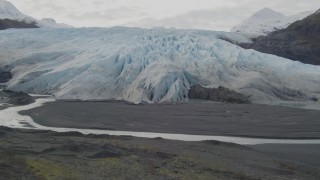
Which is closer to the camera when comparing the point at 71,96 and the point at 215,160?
the point at 215,160

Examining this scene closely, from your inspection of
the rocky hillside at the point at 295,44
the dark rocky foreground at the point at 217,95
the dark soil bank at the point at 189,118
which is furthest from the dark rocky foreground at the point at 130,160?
the rocky hillside at the point at 295,44

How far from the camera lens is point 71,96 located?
2461 cm

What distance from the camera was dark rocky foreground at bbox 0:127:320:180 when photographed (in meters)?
8.58

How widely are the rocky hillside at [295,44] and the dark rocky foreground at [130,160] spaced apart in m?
30.1

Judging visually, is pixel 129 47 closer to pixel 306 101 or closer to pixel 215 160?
pixel 306 101

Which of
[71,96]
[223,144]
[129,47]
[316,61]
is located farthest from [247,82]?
[316,61]

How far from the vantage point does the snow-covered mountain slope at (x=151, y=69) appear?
24547 mm

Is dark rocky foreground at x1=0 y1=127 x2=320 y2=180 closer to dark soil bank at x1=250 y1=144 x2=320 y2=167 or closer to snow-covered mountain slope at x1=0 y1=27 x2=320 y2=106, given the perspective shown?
dark soil bank at x1=250 y1=144 x2=320 y2=167

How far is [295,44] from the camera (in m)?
46.9

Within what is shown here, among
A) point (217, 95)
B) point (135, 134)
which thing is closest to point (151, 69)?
point (217, 95)

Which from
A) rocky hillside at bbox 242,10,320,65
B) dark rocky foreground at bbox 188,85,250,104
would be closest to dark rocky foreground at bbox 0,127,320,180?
dark rocky foreground at bbox 188,85,250,104

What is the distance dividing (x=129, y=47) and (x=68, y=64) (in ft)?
12.9

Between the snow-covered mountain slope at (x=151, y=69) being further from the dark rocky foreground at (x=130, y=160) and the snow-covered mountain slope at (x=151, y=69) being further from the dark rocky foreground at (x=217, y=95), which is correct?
the dark rocky foreground at (x=130, y=160)

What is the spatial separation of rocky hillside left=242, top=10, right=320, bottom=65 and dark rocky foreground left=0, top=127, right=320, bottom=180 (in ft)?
98.9
